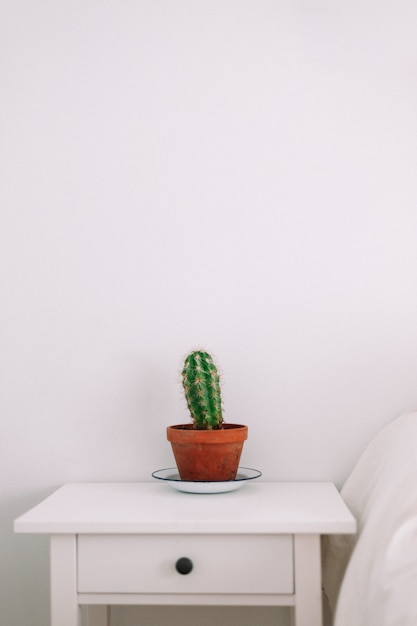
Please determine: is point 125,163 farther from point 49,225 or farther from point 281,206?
point 281,206

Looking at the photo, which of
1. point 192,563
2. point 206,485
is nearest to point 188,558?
point 192,563

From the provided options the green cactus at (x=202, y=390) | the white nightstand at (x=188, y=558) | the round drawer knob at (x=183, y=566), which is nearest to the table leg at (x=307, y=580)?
the white nightstand at (x=188, y=558)

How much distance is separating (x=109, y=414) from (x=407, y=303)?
0.71m

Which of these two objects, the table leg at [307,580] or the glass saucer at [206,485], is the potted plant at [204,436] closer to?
the glass saucer at [206,485]

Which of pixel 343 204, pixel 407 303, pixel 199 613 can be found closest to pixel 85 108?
pixel 343 204

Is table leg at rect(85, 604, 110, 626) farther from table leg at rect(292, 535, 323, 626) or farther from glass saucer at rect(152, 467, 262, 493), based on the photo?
table leg at rect(292, 535, 323, 626)

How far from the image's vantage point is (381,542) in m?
1.09

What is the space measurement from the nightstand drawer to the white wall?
35 centimetres

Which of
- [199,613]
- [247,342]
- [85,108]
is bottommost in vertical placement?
[199,613]

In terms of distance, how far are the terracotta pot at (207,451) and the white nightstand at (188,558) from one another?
133 mm

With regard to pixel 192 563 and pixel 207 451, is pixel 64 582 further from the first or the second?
pixel 207 451

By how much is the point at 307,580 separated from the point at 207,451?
0.99ft

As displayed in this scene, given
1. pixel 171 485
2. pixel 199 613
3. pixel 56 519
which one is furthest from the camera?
pixel 199 613

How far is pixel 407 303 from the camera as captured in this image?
1541 mm
